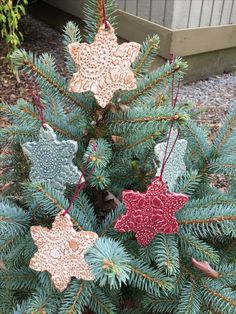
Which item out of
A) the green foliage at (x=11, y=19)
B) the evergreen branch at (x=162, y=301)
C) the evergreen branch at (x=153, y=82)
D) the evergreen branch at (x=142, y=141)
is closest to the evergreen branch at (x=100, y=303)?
the evergreen branch at (x=162, y=301)

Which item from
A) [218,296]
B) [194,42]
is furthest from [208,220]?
[194,42]

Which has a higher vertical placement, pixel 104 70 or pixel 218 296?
pixel 104 70

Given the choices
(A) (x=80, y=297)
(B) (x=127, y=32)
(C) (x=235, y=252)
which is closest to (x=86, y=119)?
(A) (x=80, y=297)

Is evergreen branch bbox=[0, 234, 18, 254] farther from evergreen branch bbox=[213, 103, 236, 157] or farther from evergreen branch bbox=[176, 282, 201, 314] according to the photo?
evergreen branch bbox=[213, 103, 236, 157]

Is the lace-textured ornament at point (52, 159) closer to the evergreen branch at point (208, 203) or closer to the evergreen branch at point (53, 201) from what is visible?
the evergreen branch at point (53, 201)

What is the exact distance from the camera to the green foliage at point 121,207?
872mm

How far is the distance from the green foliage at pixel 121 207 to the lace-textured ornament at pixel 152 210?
0.05m

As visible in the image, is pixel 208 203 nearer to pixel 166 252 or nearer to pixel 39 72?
pixel 166 252

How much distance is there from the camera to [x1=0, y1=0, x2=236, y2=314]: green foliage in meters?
0.87

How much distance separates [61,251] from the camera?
86 cm

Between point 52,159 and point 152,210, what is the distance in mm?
264

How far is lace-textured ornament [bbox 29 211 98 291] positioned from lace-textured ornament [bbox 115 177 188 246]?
10cm

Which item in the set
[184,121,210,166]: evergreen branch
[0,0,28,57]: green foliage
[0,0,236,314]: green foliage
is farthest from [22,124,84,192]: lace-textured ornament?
[0,0,28,57]: green foliage

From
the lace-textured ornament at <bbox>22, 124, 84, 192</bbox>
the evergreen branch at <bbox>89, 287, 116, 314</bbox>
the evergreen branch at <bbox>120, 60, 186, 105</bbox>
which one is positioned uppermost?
the evergreen branch at <bbox>120, 60, 186, 105</bbox>
